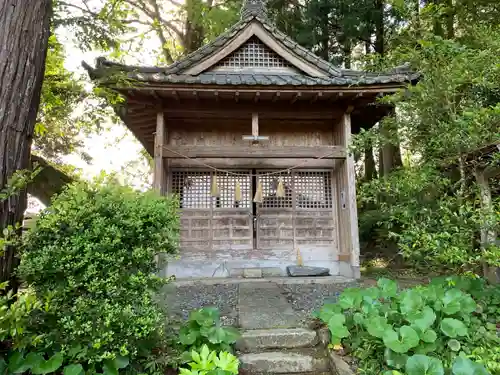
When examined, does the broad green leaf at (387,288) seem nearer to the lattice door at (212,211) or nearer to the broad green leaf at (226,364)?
the broad green leaf at (226,364)

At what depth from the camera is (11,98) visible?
2.88 m

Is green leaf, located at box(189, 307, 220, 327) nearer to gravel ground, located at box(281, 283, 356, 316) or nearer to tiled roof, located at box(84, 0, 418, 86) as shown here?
gravel ground, located at box(281, 283, 356, 316)

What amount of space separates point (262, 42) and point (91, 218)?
20.2ft

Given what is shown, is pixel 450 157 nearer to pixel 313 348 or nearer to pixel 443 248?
pixel 443 248

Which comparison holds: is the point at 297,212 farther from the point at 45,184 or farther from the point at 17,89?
the point at 45,184

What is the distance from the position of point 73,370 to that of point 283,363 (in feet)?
6.32

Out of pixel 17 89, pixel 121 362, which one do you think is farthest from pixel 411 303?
pixel 17 89

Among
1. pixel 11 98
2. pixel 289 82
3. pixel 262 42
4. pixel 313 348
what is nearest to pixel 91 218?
→ pixel 11 98

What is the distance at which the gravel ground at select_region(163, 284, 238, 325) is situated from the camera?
4465mm

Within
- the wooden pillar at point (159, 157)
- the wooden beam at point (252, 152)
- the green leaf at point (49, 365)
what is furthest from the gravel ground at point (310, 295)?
the wooden pillar at point (159, 157)

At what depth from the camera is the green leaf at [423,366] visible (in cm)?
254

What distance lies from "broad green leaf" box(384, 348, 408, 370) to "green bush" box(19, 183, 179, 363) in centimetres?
208

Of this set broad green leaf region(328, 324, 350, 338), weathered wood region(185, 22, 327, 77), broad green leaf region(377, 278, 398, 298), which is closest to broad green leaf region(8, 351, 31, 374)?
broad green leaf region(328, 324, 350, 338)

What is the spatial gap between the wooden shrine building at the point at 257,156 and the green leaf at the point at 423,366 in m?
3.93
